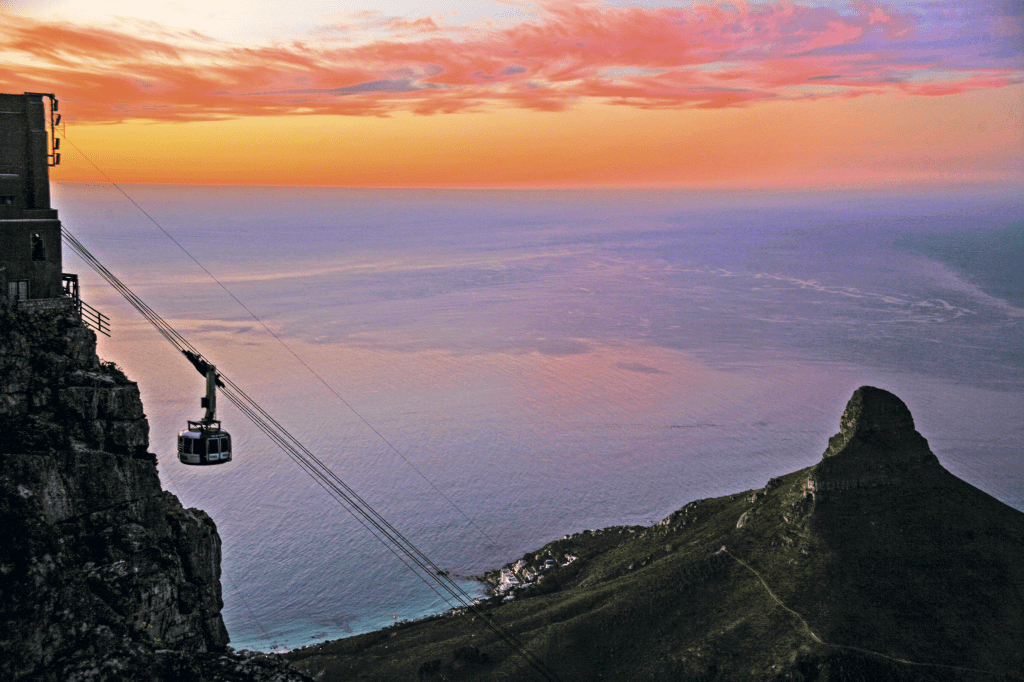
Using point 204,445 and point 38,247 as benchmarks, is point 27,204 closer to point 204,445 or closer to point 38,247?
point 38,247

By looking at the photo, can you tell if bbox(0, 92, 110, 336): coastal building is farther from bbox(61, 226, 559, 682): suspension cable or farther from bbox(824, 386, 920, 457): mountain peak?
bbox(824, 386, 920, 457): mountain peak

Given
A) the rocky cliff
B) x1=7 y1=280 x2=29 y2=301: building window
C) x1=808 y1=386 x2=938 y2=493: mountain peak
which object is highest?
x1=7 y1=280 x2=29 y2=301: building window

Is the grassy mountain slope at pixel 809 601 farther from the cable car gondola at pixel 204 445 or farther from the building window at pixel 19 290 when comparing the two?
the building window at pixel 19 290

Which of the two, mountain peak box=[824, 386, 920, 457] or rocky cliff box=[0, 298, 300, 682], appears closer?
rocky cliff box=[0, 298, 300, 682]

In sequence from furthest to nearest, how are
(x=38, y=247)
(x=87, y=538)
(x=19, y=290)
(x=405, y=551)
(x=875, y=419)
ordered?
(x=405, y=551), (x=875, y=419), (x=38, y=247), (x=19, y=290), (x=87, y=538)

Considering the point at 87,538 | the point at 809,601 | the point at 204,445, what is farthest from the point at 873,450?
the point at 87,538

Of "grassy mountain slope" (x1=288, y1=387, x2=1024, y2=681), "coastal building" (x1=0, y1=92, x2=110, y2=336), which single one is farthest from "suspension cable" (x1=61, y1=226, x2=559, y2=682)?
"coastal building" (x1=0, y1=92, x2=110, y2=336)

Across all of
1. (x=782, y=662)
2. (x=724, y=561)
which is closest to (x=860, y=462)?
(x=724, y=561)
